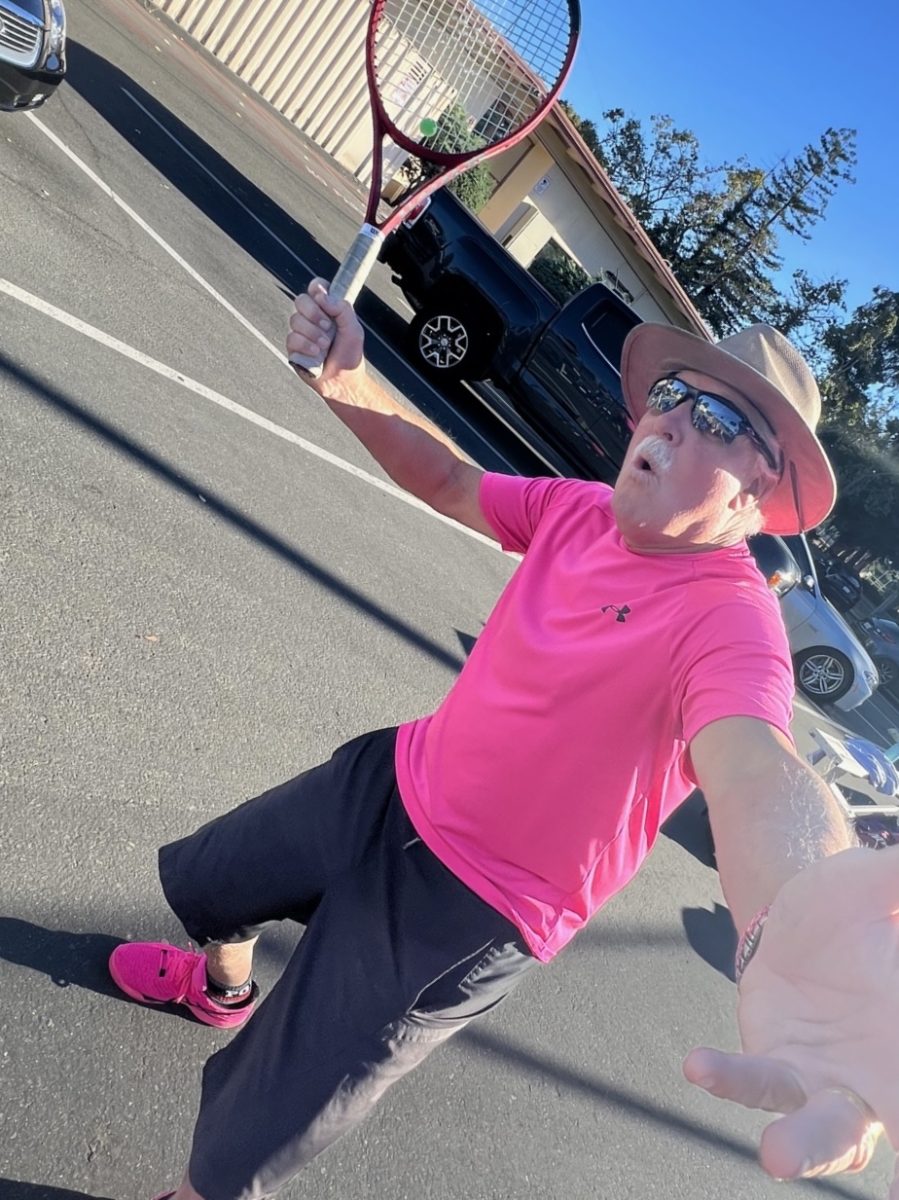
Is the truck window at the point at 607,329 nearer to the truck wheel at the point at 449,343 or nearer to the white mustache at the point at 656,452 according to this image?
the truck wheel at the point at 449,343

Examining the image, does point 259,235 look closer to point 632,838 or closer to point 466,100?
point 466,100

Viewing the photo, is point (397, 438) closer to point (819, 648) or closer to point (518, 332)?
point (518, 332)

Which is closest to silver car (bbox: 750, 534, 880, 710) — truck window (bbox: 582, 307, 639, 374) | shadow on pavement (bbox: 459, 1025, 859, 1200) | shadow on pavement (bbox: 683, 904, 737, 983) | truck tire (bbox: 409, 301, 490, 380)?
truck window (bbox: 582, 307, 639, 374)

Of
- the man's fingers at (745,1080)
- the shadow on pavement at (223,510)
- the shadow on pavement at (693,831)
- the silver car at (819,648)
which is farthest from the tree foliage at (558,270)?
the man's fingers at (745,1080)

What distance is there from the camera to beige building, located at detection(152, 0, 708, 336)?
16678 mm

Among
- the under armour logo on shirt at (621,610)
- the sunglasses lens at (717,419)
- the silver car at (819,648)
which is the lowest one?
the silver car at (819,648)

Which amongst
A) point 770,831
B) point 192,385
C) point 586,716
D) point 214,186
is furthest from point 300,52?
point 770,831

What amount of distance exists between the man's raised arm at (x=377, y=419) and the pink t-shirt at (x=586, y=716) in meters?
0.49

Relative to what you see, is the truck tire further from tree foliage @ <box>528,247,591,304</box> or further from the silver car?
tree foliage @ <box>528,247,591,304</box>

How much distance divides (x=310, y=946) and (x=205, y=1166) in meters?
0.44

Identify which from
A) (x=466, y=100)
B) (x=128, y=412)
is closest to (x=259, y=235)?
(x=128, y=412)

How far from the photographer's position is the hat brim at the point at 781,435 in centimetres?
181

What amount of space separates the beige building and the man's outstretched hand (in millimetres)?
15888

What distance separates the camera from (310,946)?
5.74 feet
